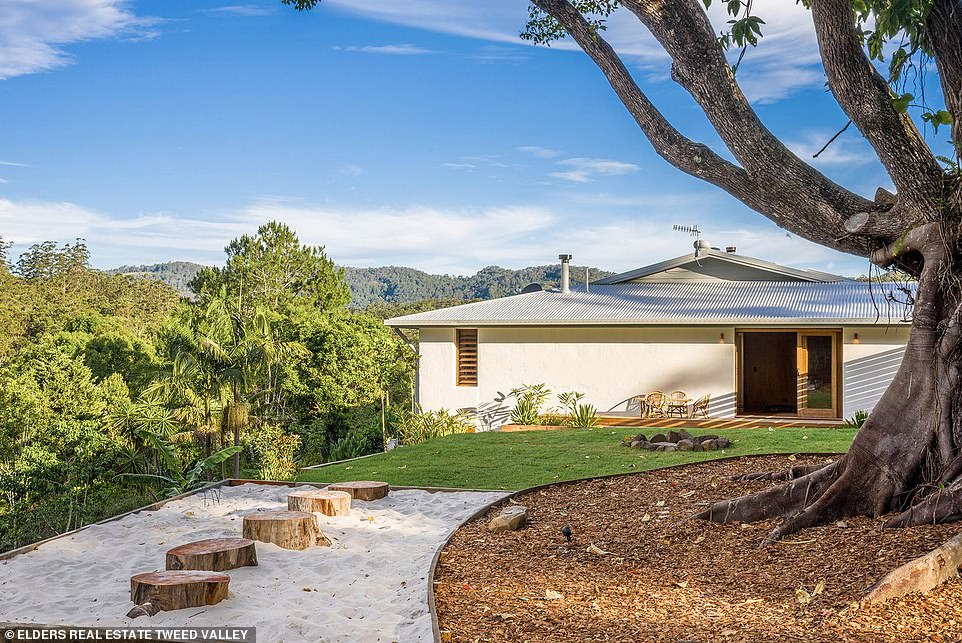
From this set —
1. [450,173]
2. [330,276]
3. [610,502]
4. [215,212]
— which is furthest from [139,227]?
[610,502]

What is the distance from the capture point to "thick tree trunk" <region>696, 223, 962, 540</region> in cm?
503

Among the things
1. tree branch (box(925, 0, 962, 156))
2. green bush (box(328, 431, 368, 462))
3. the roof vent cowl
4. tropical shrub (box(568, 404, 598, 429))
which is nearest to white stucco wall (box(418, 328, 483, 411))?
tropical shrub (box(568, 404, 598, 429))

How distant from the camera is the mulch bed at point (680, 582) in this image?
3.88m

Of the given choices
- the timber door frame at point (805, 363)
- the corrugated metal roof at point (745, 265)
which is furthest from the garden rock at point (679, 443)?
the corrugated metal roof at point (745, 265)

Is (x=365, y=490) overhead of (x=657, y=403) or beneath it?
beneath

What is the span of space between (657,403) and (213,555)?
43.1ft

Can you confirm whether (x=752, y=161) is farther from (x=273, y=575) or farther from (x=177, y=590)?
(x=177, y=590)

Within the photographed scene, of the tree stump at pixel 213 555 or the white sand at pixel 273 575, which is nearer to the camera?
the white sand at pixel 273 575

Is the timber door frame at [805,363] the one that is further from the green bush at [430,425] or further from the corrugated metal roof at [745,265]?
the green bush at [430,425]

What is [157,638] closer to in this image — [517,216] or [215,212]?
[517,216]

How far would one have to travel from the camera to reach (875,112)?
4953mm

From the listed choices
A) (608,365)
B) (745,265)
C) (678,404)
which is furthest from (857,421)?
(745,265)

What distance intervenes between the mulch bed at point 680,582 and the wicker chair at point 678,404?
10694mm

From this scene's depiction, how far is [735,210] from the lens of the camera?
Answer: 94.9ft
